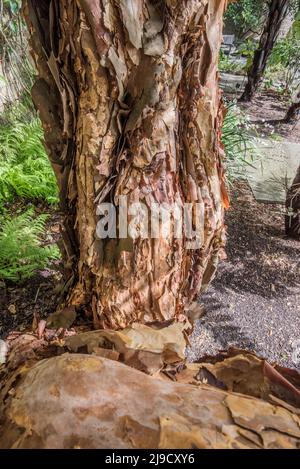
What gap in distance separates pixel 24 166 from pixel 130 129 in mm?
2687

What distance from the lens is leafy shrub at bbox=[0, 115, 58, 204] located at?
116 inches

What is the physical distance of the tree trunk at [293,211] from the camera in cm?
249

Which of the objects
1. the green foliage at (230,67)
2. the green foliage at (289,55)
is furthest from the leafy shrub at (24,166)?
the green foliage at (230,67)

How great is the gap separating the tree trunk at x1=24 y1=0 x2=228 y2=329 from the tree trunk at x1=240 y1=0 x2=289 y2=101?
15.3 feet

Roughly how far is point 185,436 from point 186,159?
25.7 inches

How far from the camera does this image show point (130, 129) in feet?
2.70

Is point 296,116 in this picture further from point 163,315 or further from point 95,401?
point 95,401

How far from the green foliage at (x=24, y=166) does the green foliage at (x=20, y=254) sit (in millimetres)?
588

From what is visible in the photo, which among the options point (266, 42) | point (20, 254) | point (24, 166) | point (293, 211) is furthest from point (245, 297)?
point (266, 42)

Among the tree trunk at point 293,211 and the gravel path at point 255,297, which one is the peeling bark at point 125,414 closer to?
the gravel path at point 255,297

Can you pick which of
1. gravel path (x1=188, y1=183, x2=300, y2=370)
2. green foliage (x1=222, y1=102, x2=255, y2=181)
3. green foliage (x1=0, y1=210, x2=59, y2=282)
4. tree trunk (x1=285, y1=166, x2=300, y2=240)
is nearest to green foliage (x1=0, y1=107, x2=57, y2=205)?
green foliage (x1=0, y1=210, x2=59, y2=282)

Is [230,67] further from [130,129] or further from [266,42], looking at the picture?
[130,129]
